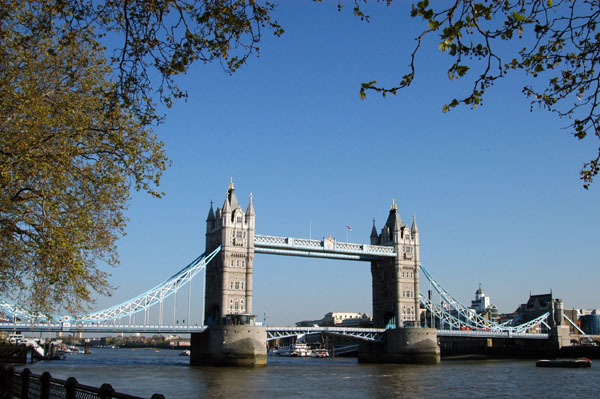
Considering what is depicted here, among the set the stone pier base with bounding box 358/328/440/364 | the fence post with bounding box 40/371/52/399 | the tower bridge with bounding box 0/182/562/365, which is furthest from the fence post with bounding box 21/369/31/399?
the stone pier base with bounding box 358/328/440/364

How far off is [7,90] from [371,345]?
73.0 m

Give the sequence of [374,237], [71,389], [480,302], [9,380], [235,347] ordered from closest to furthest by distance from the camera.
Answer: [71,389] < [9,380] < [235,347] < [374,237] < [480,302]

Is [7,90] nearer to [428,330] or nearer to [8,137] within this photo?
[8,137]

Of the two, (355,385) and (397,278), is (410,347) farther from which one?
(355,385)

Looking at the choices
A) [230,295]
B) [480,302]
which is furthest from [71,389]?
[480,302]

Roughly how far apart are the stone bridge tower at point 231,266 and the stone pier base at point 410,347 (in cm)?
1799

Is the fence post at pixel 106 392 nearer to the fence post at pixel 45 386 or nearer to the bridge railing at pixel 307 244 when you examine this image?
the fence post at pixel 45 386

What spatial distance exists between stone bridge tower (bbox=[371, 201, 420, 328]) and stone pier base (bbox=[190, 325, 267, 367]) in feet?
78.8

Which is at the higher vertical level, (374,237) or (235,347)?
(374,237)

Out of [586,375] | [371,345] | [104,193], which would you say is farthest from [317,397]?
[371,345]

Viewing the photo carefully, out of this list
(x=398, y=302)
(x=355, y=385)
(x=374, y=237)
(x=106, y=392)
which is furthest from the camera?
(x=374, y=237)

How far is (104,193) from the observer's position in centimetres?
1861

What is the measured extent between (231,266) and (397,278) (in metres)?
23.4

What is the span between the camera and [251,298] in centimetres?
7512
